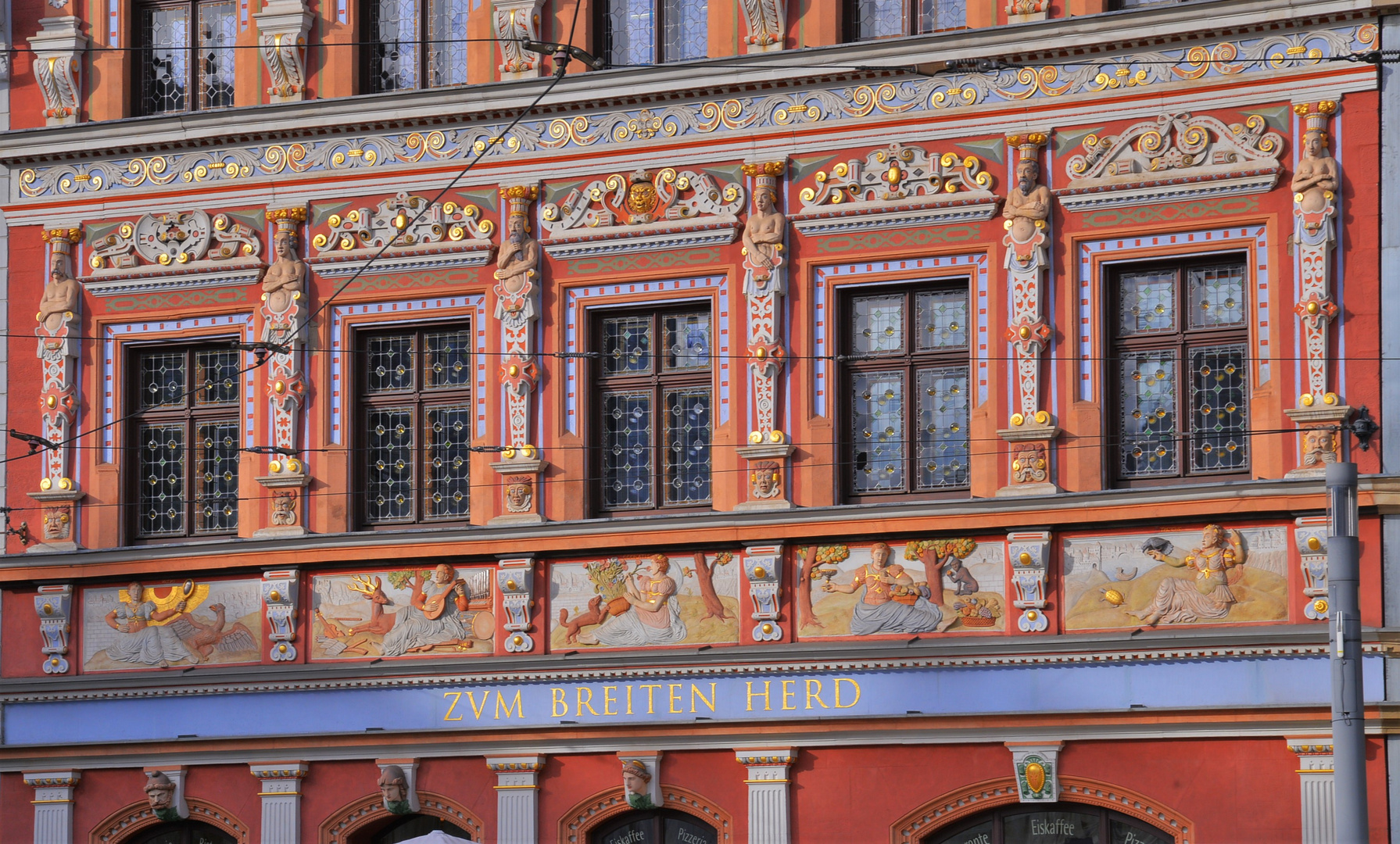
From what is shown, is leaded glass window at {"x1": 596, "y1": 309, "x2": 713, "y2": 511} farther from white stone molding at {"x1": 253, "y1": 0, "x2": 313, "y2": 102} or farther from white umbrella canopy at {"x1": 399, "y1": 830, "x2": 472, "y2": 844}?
white stone molding at {"x1": 253, "y1": 0, "x2": 313, "y2": 102}

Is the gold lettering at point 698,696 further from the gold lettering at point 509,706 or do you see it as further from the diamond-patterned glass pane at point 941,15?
the diamond-patterned glass pane at point 941,15

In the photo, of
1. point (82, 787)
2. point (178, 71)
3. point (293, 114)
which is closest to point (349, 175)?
point (293, 114)

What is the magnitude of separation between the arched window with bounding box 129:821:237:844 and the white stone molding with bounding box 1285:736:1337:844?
32.1ft

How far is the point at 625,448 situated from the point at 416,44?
4455mm

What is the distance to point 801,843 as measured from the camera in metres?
21.5

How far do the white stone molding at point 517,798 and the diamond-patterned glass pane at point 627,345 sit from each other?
11.7ft

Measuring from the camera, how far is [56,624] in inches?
947

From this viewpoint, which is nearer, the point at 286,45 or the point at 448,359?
the point at 448,359

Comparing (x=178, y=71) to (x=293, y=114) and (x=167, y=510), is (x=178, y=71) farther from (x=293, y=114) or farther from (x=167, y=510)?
(x=167, y=510)

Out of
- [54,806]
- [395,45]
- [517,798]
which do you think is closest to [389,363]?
[395,45]

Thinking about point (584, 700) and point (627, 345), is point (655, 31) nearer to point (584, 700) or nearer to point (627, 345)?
point (627, 345)

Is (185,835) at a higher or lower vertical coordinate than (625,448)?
lower

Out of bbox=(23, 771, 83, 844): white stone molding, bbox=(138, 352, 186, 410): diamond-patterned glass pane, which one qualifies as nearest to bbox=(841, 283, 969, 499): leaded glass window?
bbox=(138, 352, 186, 410): diamond-patterned glass pane

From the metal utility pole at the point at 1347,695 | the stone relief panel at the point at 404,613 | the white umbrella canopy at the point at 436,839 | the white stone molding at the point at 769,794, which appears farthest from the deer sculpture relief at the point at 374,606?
the metal utility pole at the point at 1347,695
